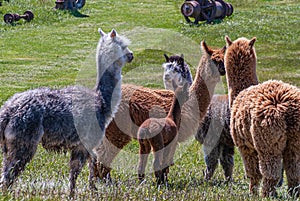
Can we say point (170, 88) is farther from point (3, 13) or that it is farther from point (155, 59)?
point (3, 13)

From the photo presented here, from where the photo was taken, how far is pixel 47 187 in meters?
6.61

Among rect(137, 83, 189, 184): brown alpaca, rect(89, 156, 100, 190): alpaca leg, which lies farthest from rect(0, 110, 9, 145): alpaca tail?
rect(137, 83, 189, 184): brown alpaca

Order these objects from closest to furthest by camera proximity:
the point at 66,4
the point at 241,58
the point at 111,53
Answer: the point at 111,53 → the point at 241,58 → the point at 66,4

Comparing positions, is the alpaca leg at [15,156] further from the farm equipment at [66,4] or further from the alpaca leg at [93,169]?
the farm equipment at [66,4]

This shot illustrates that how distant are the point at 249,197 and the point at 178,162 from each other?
4.23m

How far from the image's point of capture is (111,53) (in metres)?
Result: 8.07

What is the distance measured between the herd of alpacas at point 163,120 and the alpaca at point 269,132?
0.01 meters

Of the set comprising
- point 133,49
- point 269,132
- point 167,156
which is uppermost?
point 269,132

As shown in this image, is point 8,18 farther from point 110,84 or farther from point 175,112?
point 110,84

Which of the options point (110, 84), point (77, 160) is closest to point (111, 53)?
point (110, 84)

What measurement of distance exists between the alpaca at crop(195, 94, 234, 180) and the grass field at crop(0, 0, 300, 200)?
0.36m

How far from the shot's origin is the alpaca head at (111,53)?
318 inches

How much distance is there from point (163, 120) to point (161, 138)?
305 mm

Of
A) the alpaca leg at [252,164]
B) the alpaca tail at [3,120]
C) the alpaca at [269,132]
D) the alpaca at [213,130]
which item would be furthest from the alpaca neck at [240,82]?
the alpaca tail at [3,120]
